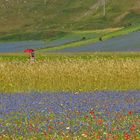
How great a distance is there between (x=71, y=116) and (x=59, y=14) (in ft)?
440

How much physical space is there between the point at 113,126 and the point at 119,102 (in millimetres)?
3064

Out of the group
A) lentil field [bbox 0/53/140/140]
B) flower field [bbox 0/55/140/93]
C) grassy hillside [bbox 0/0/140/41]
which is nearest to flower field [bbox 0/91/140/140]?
lentil field [bbox 0/53/140/140]

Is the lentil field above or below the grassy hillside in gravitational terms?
below

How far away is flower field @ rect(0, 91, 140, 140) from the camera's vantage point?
1181cm

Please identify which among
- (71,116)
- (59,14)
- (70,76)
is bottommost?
(71,116)

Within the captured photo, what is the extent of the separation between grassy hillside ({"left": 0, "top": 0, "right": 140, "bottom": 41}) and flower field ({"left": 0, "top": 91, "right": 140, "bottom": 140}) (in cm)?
9499

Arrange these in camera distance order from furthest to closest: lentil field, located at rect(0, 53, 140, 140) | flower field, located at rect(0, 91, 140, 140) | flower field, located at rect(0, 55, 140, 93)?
flower field, located at rect(0, 55, 140, 93) < lentil field, located at rect(0, 53, 140, 140) < flower field, located at rect(0, 91, 140, 140)

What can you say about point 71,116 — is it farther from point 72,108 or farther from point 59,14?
point 59,14

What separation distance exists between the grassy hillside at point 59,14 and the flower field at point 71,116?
95.0 metres

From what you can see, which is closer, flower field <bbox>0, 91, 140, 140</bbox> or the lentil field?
flower field <bbox>0, 91, 140, 140</bbox>

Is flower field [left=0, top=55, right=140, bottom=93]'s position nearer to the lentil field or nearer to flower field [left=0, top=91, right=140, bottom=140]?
the lentil field

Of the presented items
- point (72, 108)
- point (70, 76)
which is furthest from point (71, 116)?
point (70, 76)

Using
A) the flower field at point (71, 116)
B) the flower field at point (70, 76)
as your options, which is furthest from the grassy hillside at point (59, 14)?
the flower field at point (71, 116)

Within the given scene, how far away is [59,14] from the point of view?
147125 millimetres
